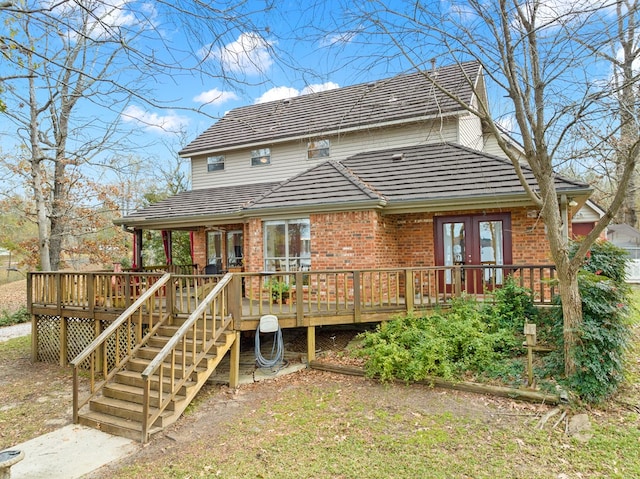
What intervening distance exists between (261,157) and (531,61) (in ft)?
32.9

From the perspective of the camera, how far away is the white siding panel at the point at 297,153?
11734 mm

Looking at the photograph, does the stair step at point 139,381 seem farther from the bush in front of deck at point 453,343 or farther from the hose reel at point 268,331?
the bush in front of deck at point 453,343

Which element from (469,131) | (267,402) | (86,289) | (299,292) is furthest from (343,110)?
(267,402)

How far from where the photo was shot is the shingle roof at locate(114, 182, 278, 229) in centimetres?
1207

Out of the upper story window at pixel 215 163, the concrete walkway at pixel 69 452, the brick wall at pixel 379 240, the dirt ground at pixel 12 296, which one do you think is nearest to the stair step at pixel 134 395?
the concrete walkway at pixel 69 452

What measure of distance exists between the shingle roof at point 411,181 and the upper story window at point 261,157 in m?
3.54

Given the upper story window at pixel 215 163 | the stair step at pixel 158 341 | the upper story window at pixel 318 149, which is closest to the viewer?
the stair step at pixel 158 341

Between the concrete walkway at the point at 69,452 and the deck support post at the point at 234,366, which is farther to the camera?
the deck support post at the point at 234,366

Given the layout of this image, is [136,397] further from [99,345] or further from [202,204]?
[202,204]

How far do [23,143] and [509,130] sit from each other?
13.4 metres

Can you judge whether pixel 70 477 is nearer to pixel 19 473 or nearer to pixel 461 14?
pixel 19 473

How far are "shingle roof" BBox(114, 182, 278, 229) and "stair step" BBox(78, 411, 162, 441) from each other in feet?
20.7

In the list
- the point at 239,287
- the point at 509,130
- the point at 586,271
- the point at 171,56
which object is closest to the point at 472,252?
the point at 586,271

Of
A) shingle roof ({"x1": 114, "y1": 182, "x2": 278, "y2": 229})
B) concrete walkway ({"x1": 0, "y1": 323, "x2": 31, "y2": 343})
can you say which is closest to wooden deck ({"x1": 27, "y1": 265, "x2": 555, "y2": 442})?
shingle roof ({"x1": 114, "y1": 182, "x2": 278, "y2": 229})
